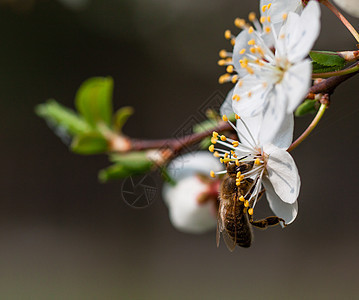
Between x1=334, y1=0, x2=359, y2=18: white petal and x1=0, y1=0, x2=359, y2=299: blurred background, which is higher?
x1=0, y1=0, x2=359, y2=299: blurred background

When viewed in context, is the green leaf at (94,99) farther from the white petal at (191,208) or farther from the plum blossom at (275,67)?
the plum blossom at (275,67)

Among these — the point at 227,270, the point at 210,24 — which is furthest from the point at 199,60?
the point at 227,270

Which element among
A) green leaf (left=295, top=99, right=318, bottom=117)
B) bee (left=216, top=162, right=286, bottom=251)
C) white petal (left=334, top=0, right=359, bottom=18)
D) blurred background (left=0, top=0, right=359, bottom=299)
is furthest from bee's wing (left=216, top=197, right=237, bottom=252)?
blurred background (left=0, top=0, right=359, bottom=299)

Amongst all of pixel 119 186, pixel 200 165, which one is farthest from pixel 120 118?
pixel 119 186

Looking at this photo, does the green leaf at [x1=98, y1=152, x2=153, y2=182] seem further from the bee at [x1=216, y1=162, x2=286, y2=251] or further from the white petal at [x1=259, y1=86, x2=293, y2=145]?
the white petal at [x1=259, y1=86, x2=293, y2=145]

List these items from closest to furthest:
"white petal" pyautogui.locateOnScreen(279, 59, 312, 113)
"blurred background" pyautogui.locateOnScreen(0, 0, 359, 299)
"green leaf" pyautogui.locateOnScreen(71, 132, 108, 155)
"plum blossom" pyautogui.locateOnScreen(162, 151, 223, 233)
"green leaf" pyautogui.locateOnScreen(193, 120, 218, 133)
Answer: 1. "white petal" pyautogui.locateOnScreen(279, 59, 312, 113)
2. "green leaf" pyautogui.locateOnScreen(193, 120, 218, 133)
3. "green leaf" pyautogui.locateOnScreen(71, 132, 108, 155)
4. "plum blossom" pyautogui.locateOnScreen(162, 151, 223, 233)
5. "blurred background" pyautogui.locateOnScreen(0, 0, 359, 299)
